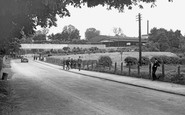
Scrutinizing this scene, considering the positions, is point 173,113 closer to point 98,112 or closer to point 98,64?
point 98,112

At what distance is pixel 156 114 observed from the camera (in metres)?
8.64

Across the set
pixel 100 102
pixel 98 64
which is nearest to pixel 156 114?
pixel 100 102

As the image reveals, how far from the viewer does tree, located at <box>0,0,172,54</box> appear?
38.0 feet

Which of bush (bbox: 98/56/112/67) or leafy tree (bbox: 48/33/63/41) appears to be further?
leafy tree (bbox: 48/33/63/41)

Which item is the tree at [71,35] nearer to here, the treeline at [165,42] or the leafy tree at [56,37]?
the leafy tree at [56,37]

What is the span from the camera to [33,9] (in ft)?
46.9

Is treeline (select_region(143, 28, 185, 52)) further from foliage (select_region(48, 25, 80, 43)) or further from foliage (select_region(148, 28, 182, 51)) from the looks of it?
foliage (select_region(48, 25, 80, 43))

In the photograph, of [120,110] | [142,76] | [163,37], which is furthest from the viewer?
[163,37]

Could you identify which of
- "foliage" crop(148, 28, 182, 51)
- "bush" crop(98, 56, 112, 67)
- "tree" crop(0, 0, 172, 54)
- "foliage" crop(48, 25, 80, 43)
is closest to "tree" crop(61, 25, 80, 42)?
"foliage" crop(48, 25, 80, 43)

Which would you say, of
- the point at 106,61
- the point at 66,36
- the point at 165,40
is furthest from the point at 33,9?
the point at 66,36

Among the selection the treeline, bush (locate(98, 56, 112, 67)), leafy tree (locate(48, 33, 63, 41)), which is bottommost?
bush (locate(98, 56, 112, 67))

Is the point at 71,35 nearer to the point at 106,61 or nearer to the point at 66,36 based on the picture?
the point at 66,36

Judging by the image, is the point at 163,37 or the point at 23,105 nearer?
the point at 23,105

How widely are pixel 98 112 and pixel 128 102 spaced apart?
2413mm
